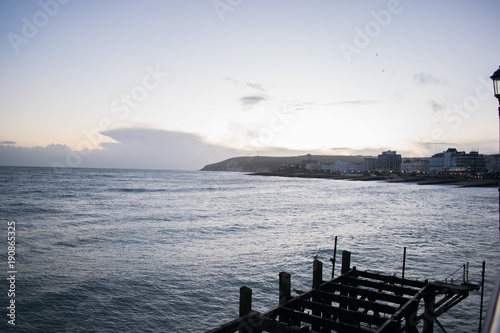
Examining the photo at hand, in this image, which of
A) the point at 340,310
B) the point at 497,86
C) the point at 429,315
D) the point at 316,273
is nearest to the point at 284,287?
the point at 340,310

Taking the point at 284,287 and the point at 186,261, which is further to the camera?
the point at 186,261

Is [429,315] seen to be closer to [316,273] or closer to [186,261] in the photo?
[316,273]

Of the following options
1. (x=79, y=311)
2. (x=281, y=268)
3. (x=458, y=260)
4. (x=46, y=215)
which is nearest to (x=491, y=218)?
(x=458, y=260)

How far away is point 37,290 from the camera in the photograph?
16.4m

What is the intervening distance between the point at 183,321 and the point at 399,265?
13.8 m

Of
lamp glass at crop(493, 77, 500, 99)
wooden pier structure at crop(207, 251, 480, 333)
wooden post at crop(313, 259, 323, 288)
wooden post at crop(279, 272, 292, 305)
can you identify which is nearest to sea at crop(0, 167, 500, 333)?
wooden pier structure at crop(207, 251, 480, 333)

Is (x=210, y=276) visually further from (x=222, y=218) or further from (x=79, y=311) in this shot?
(x=222, y=218)

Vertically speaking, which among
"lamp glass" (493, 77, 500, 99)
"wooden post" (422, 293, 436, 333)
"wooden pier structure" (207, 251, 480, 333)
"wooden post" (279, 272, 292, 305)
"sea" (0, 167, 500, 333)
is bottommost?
"sea" (0, 167, 500, 333)

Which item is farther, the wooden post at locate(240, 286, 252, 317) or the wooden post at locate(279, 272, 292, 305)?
the wooden post at locate(279, 272, 292, 305)

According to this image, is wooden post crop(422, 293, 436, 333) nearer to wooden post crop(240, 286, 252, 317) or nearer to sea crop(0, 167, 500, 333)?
sea crop(0, 167, 500, 333)

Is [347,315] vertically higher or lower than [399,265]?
higher

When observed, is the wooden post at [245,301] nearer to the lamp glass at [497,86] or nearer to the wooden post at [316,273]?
the wooden post at [316,273]

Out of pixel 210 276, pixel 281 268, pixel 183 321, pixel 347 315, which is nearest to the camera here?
pixel 347 315

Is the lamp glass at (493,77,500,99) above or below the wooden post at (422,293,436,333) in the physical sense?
above
